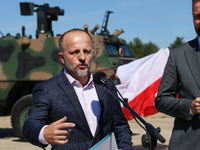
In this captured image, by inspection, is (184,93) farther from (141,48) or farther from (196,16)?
(141,48)

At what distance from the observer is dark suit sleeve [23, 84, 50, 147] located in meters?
2.03

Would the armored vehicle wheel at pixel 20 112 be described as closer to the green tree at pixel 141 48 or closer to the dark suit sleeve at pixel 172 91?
the dark suit sleeve at pixel 172 91

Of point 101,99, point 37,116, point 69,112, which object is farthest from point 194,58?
point 37,116

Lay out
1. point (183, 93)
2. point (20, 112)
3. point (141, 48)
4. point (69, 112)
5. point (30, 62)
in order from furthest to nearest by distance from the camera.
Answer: point (141, 48)
point (30, 62)
point (20, 112)
point (183, 93)
point (69, 112)

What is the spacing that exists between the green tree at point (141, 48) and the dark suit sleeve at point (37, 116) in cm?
4915

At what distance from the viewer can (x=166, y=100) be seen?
2.41 metres

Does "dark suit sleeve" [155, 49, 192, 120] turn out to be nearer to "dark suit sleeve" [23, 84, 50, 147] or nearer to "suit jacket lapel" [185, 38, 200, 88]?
"suit jacket lapel" [185, 38, 200, 88]

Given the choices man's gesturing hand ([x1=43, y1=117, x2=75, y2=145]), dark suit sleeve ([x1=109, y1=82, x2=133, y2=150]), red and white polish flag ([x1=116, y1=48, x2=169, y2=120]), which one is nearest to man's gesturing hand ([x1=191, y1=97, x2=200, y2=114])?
dark suit sleeve ([x1=109, y1=82, x2=133, y2=150])

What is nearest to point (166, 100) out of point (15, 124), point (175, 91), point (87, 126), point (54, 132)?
point (175, 91)

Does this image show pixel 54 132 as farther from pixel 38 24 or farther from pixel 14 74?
pixel 38 24

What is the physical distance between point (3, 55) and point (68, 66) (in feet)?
24.7

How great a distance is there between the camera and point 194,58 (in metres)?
2.46

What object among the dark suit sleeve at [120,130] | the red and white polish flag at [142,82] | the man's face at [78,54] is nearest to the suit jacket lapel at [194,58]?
the dark suit sleeve at [120,130]

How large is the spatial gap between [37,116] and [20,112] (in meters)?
6.67
